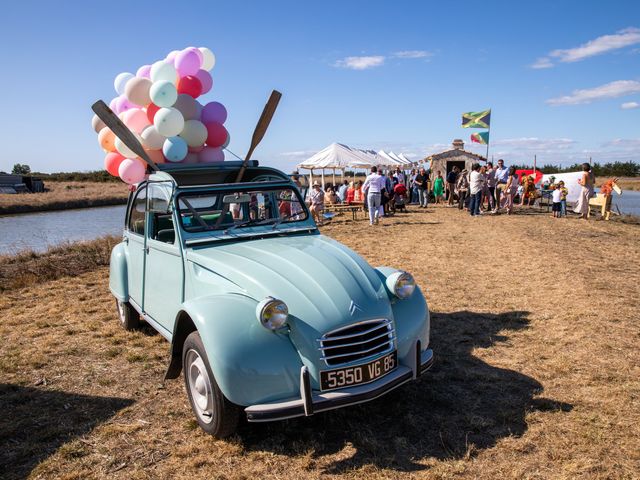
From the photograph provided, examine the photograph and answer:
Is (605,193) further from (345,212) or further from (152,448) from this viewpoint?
(152,448)

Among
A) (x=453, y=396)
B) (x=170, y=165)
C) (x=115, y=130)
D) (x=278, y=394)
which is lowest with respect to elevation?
(x=453, y=396)

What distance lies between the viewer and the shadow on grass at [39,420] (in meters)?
3.42

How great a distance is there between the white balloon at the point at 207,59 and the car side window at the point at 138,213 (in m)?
2.29

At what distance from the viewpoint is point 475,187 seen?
54.2 ft

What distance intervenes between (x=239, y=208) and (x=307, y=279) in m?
1.80

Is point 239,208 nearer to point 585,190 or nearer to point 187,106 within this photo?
point 187,106

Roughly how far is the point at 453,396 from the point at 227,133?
4.54m

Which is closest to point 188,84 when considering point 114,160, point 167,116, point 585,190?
point 167,116

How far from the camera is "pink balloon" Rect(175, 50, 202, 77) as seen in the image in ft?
20.6

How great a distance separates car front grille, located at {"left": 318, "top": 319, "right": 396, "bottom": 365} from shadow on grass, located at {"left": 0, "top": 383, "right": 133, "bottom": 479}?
6.86 ft

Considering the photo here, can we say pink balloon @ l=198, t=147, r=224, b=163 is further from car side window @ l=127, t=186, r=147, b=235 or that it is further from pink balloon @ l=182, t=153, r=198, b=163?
car side window @ l=127, t=186, r=147, b=235

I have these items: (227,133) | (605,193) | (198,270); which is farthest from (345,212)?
(198,270)

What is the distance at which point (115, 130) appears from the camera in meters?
5.16

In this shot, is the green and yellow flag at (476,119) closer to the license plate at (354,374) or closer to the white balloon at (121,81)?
the white balloon at (121,81)
